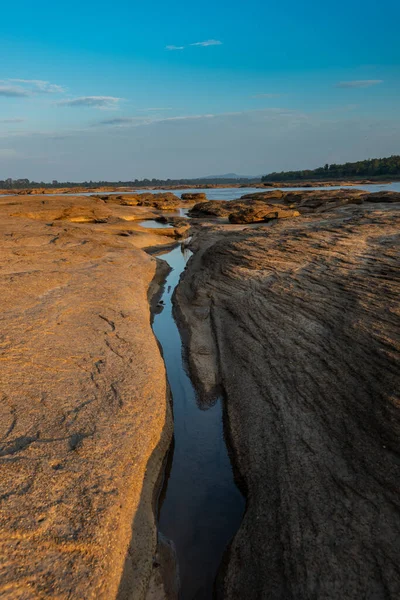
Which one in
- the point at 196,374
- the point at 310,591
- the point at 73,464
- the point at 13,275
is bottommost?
the point at 196,374

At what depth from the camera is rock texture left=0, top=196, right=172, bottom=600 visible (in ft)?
11.9

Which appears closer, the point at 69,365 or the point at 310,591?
the point at 310,591

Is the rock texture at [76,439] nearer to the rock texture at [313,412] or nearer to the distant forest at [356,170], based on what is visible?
the rock texture at [313,412]

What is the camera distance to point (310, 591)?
372cm

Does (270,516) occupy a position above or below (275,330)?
below

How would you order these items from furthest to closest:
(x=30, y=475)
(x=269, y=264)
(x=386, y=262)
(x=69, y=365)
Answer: (x=269, y=264) → (x=386, y=262) → (x=69, y=365) → (x=30, y=475)

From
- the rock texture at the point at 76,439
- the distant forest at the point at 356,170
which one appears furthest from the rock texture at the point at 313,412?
the distant forest at the point at 356,170

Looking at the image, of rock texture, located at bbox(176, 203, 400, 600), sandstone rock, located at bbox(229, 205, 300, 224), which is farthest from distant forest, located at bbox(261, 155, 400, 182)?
rock texture, located at bbox(176, 203, 400, 600)

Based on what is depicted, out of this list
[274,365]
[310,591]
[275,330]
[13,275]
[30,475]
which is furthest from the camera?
[13,275]

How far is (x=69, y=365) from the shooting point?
22.5 ft

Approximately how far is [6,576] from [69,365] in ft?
12.7

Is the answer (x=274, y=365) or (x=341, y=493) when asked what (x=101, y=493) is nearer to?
(x=341, y=493)

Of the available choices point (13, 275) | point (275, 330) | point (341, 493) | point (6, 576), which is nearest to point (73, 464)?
point (6, 576)

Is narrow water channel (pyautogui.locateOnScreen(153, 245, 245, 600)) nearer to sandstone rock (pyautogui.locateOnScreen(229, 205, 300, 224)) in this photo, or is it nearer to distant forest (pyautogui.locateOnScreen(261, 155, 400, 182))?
sandstone rock (pyautogui.locateOnScreen(229, 205, 300, 224))
